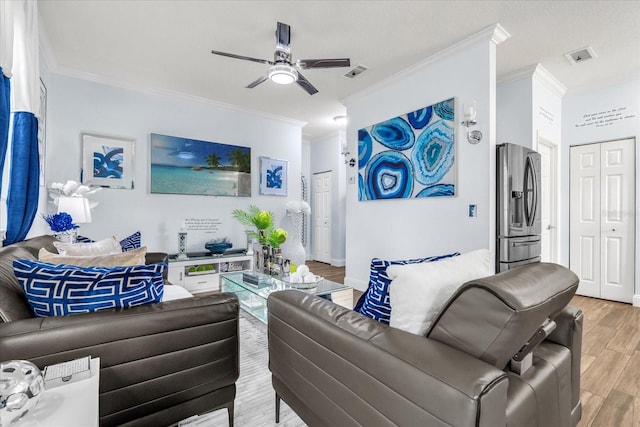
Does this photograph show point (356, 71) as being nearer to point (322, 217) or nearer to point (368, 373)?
point (368, 373)

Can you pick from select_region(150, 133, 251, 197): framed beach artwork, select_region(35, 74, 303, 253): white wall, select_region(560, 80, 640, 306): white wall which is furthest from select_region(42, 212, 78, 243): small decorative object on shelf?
select_region(560, 80, 640, 306): white wall

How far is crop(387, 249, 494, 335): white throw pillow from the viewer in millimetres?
1044

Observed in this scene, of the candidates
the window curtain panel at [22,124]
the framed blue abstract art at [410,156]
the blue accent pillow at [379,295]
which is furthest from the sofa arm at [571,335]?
the window curtain panel at [22,124]

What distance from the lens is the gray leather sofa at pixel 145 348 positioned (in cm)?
105

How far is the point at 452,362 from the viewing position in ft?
2.62

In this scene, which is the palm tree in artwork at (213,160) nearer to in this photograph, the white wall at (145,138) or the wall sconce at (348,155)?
the white wall at (145,138)

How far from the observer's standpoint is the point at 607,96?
12.5 ft

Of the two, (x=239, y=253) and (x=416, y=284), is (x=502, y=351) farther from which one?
(x=239, y=253)

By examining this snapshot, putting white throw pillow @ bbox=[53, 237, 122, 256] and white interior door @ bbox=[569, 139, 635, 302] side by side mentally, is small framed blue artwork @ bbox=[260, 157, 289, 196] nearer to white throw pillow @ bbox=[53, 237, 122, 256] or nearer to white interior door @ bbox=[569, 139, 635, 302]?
white throw pillow @ bbox=[53, 237, 122, 256]

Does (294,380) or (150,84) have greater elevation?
(150,84)

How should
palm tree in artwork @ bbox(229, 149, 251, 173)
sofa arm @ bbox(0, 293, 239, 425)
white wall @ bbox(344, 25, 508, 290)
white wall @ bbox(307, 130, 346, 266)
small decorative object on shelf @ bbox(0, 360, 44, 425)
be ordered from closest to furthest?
small decorative object on shelf @ bbox(0, 360, 44, 425)
sofa arm @ bbox(0, 293, 239, 425)
white wall @ bbox(344, 25, 508, 290)
palm tree in artwork @ bbox(229, 149, 251, 173)
white wall @ bbox(307, 130, 346, 266)

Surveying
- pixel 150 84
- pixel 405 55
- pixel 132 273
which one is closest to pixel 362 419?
pixel 132 273

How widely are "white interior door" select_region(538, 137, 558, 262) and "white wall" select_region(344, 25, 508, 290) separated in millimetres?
1611

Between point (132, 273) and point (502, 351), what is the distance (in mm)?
1328
